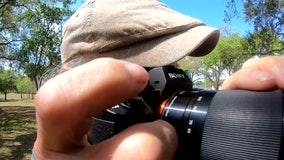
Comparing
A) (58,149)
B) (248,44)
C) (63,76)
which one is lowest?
(248,44)

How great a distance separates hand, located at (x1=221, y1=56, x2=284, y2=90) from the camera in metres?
0.67

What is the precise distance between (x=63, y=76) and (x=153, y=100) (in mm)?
302

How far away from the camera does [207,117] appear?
0.68 meters

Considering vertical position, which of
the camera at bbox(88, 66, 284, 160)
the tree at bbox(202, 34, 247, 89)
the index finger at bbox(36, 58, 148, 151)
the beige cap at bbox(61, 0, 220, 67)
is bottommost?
the tree at bbox(202, 34, 247, 89)

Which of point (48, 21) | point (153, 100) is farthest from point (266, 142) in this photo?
point (48, 21)

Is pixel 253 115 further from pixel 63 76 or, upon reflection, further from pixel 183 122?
pixel 63 76

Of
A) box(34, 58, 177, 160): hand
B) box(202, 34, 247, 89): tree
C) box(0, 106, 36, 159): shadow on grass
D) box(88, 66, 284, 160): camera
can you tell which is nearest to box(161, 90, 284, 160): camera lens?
box(88, 66, 284, 160): camera

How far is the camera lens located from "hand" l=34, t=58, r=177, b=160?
0.10 metres

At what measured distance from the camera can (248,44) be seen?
15023 millimetres

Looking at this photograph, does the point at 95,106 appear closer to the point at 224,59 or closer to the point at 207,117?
the point at 207,117

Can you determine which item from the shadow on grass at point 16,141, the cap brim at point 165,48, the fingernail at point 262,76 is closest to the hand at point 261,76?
the fingernail at point 262,76

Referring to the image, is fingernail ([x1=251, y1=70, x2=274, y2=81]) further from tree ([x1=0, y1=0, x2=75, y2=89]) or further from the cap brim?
tree ([x1=0, y1=0, x2=75, y2=89])

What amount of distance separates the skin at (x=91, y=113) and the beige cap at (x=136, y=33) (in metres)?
0.26

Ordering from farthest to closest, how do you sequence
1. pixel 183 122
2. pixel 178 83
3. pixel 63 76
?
pixel 178 83 → pixel 183 122 → pixel 63 76
